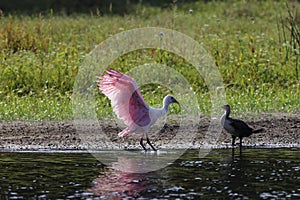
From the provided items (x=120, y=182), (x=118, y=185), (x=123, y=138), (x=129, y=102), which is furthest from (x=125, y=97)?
(x=118, y=185)

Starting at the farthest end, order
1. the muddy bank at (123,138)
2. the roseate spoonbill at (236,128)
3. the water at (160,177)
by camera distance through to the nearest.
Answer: the muddy bank at (123,138) < the roseate spoonbill at (236,128) < the water at (160,177)

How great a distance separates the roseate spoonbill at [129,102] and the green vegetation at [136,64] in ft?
7.60

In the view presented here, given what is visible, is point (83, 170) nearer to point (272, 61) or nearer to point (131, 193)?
point (131, 193)

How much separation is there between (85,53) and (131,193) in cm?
868

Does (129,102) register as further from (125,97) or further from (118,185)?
(118,185)

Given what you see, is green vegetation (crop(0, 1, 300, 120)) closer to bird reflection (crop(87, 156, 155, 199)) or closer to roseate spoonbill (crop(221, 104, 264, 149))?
roseate spoonbill (crop(221, 104, 264, 149))

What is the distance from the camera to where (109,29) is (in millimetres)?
18438

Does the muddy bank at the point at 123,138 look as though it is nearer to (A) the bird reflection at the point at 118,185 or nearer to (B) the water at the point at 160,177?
(B) the water at the point at 160,177

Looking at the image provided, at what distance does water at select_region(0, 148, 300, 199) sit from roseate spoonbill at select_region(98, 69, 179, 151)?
27.4 inches

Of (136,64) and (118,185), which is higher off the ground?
(136,64)

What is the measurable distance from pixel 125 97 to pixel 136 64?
17.9 ft

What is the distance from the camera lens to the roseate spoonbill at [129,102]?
370 inches

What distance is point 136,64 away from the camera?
15.0 m

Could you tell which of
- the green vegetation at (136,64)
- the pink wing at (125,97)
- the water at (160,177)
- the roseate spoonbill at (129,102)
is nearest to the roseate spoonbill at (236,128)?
the water at (160,177)
